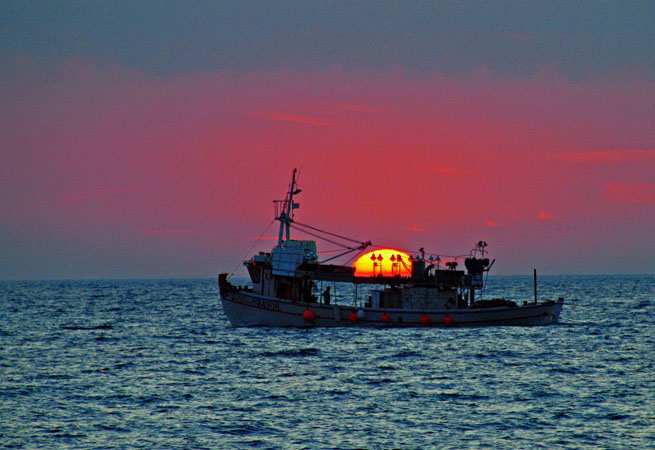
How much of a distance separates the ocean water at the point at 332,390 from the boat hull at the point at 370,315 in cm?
111

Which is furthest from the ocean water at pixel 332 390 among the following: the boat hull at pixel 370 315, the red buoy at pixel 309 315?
the red buoy at pixel 309 315

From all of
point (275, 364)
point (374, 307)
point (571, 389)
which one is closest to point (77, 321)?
point (374, 307)

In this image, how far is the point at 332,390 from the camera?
39.7 metres

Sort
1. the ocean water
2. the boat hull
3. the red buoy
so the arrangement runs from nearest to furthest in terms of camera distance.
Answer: the ocean water
the boat hull
the red buoy

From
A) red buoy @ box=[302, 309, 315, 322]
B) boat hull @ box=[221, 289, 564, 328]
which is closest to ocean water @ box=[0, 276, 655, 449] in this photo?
boat hull @ box=[221, 289, 564, 328]

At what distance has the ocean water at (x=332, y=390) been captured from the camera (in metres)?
30.4

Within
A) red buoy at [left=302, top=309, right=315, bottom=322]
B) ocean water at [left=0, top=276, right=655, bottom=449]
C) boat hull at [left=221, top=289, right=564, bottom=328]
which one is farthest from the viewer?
red buoy at [left=302, top=309, right=315, bottom=322]

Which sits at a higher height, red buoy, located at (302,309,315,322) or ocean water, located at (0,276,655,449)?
red buoy, located at (302,309,315,322)

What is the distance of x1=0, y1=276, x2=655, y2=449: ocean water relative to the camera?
30.4 metres

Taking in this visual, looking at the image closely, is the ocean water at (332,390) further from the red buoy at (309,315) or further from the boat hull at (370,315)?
the red buoy at (309,315)

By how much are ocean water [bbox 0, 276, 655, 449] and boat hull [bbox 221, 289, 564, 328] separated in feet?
3.65

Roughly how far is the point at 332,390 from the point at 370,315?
22.6 m

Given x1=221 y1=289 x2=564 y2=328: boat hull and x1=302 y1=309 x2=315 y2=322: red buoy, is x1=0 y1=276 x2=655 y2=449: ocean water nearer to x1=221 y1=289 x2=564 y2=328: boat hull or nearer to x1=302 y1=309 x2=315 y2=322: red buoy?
x1=221 y1=289 x2=564 y2=328: boat hull

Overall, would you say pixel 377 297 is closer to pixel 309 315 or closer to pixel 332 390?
pixel 309 315
